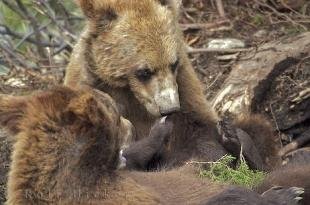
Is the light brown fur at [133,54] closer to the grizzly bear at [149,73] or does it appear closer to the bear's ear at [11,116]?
the grizzly bear at [149,73]

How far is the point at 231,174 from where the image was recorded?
6039 mm

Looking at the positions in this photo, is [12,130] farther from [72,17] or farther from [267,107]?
[72,17]

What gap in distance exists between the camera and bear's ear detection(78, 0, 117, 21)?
7035 millimetres

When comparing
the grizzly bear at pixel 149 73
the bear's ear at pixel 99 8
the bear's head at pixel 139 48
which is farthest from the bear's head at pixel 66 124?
the bear's ear at pixel 99 8

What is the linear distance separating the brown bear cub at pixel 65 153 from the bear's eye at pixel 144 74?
2217mm

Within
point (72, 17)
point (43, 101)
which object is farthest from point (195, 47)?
point (43, 101)

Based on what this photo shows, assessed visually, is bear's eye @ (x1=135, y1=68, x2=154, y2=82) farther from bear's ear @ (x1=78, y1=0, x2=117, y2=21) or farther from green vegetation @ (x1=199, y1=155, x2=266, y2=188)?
green vegetation @ (x1=199, y1=155, x2=266, y2=188)

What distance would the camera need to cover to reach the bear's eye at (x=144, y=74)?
6.92 metres

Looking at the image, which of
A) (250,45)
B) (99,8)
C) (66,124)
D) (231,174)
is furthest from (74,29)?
(66,124)

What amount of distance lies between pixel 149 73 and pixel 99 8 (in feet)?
2.14

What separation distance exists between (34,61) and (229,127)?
352 centimetres

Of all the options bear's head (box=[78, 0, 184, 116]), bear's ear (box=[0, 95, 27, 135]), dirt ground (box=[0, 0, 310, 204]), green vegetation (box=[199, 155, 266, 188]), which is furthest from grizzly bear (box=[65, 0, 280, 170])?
bear's ear (box=[0, 95, 27, 135])

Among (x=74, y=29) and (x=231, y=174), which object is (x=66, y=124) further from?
(x=74, y=29)

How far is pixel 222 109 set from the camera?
27.0 feet
